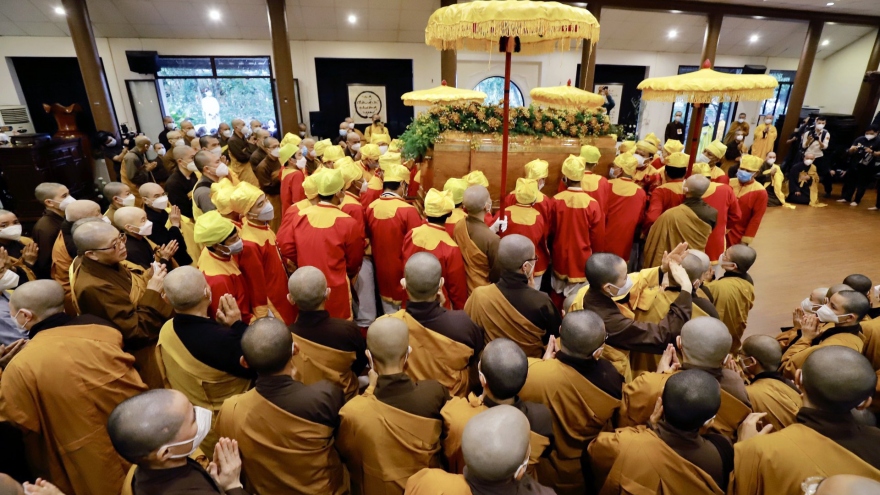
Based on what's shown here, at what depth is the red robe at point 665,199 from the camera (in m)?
5.02

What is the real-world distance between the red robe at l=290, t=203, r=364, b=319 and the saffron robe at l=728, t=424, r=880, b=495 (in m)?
2.97

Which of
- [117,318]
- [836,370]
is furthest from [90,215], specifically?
[836,370]

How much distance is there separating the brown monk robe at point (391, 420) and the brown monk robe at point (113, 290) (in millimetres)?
1648

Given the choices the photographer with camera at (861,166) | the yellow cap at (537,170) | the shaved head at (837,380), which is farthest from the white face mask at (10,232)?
the photographer with camera at (861,166)

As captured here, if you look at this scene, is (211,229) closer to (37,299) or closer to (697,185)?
(37,299)

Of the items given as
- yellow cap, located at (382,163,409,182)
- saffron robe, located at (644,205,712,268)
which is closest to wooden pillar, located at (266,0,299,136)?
yellow cap, located at (382,163,409,182)

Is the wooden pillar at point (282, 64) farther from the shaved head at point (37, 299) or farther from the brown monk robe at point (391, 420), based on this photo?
the brown monk robe at point (391, 420)

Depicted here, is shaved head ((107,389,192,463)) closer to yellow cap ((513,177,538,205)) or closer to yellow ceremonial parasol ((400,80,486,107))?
yellow cap ((513,177,538,205))

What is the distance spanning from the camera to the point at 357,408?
6.43 ft

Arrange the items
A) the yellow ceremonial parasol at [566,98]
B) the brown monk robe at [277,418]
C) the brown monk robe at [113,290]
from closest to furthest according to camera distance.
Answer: the brown monk robe at [277,418] < the brown monk robe at [113,290] < the yellow ceremonial parasol at [566,98]

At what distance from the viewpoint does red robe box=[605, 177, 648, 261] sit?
16.1ft

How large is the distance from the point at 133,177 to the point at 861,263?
11.1 meters

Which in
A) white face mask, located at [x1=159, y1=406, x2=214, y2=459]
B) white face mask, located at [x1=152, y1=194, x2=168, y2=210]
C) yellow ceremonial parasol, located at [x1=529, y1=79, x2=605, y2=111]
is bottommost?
white face mask, located at [x1=159, y1=406, x2=214, y2=459]

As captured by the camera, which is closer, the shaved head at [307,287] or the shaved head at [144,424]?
the shaved head at [144,424]
